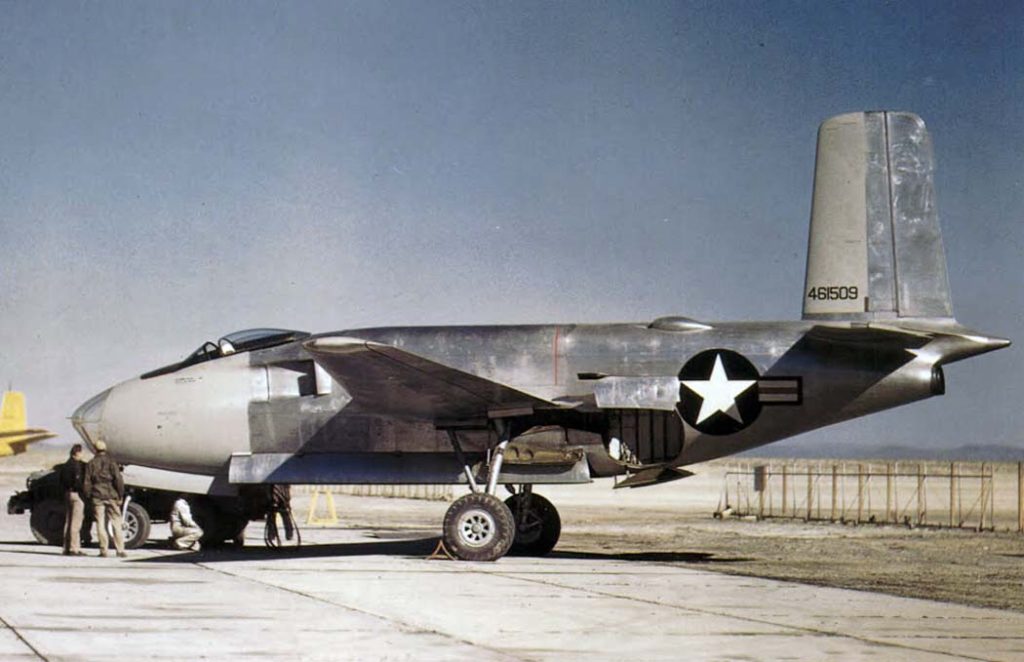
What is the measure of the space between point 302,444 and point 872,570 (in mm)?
8682

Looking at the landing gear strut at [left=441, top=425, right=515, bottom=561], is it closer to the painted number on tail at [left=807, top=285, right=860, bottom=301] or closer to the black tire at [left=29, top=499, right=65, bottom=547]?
the painted number on tail at [left=807, top=285, right=860, bottom=301]

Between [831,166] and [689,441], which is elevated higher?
[831,166]

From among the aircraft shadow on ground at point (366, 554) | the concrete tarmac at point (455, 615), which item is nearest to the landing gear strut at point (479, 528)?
the concrete tarmac at point (455, 615)

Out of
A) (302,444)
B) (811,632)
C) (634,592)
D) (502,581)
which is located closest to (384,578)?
(502,581)

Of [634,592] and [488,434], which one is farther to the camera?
[488,434]

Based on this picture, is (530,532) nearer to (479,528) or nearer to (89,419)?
(479,528)

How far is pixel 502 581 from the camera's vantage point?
1534 centimetres

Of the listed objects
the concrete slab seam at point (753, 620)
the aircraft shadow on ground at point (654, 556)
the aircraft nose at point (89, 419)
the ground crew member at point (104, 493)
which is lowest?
the aircraft shadow on ground at point (654, 556)

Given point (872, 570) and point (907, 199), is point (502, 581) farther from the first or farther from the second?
point (907, 199)

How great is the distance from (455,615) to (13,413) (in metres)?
55.0

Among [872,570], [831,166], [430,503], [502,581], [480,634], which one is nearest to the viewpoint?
[480,634]

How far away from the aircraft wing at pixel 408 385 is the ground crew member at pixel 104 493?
3.81 metres

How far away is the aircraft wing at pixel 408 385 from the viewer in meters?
16.7

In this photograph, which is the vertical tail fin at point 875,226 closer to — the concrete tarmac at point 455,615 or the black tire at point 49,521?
the concrete tarmac at point 455,615
